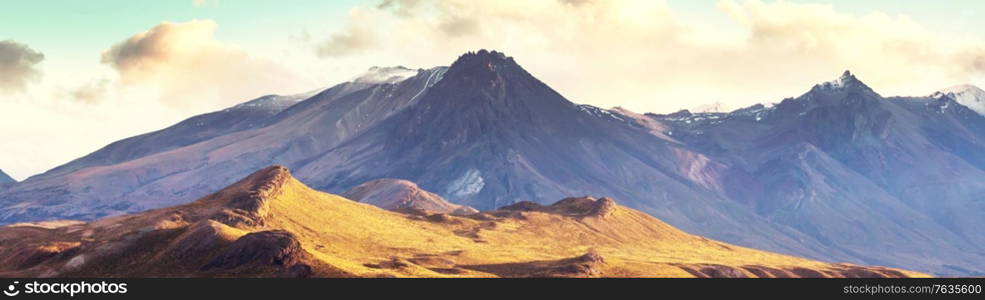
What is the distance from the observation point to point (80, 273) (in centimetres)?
19825

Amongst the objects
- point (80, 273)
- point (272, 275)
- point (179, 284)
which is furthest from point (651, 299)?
point (80, 273)

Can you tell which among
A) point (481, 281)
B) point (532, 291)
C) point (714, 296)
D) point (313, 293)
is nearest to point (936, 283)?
point (714, 296)

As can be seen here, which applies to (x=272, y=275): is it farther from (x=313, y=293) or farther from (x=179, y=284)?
(x=179, y=284)

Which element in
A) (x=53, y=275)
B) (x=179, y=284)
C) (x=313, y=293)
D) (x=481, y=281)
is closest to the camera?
(x=179, y=284)

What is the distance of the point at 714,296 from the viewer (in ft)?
426

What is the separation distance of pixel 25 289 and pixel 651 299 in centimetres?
6527

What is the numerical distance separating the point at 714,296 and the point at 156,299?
187ft

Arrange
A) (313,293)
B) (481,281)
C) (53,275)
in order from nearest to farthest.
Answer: (481,281), (313,293), (53,275)

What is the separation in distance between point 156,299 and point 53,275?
85279 millimetres

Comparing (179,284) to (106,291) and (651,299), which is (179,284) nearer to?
(106,291)

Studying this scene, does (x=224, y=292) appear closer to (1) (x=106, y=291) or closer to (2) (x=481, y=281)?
(1) (x=106, y=291)

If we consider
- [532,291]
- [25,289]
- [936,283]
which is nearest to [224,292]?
[25,289]

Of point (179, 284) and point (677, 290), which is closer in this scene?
point (179, 284)

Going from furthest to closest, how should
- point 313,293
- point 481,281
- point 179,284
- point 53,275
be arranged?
point 53,275 → point 313,293 → point 481,281 → point 179,284
